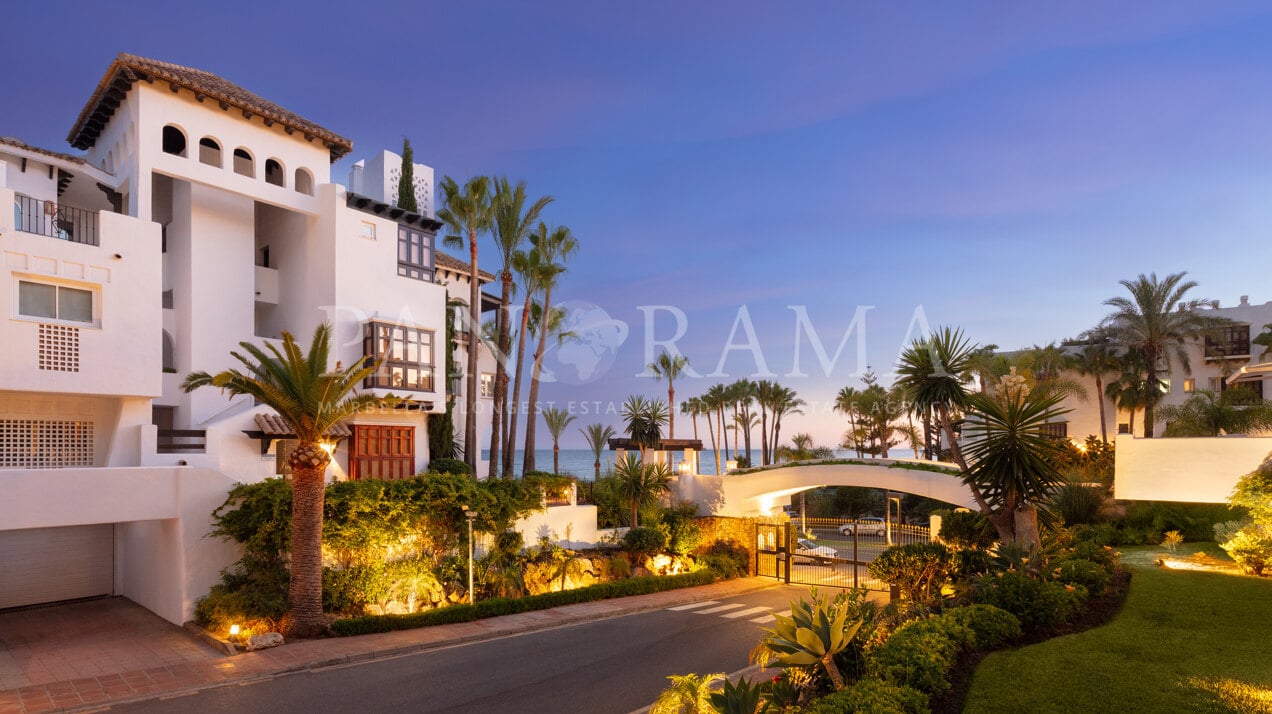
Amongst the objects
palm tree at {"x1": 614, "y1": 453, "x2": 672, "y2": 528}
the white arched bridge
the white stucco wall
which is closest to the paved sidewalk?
palm tree at {"x1": 614, "y1": 453, "x2": 672, "y2": 528}

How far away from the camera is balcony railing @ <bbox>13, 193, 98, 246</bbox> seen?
18.5m

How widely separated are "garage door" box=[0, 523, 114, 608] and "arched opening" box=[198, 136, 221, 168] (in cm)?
1218

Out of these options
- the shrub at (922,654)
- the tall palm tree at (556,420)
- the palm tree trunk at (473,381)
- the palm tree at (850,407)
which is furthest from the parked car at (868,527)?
the shrub at (922,654)

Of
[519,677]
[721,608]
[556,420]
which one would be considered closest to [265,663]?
[519,677]

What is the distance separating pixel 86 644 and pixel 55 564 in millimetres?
5961

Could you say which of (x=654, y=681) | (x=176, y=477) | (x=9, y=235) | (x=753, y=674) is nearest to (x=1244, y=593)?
(x=753, y=674)

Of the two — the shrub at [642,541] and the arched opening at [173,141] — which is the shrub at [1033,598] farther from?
the arched opening at [173,141]

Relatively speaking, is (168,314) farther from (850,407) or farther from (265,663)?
(850,407)

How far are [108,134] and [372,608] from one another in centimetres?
1850

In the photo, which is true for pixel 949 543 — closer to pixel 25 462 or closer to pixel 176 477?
pixel 176 477

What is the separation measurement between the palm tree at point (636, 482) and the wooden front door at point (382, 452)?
27.5ft

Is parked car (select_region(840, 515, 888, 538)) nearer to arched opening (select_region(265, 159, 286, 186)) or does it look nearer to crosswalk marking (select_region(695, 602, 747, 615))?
crosswalk marking (select_region(695, 602, 747, 615))

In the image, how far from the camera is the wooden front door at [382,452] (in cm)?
2453

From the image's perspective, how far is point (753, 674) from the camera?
14.1 metres
